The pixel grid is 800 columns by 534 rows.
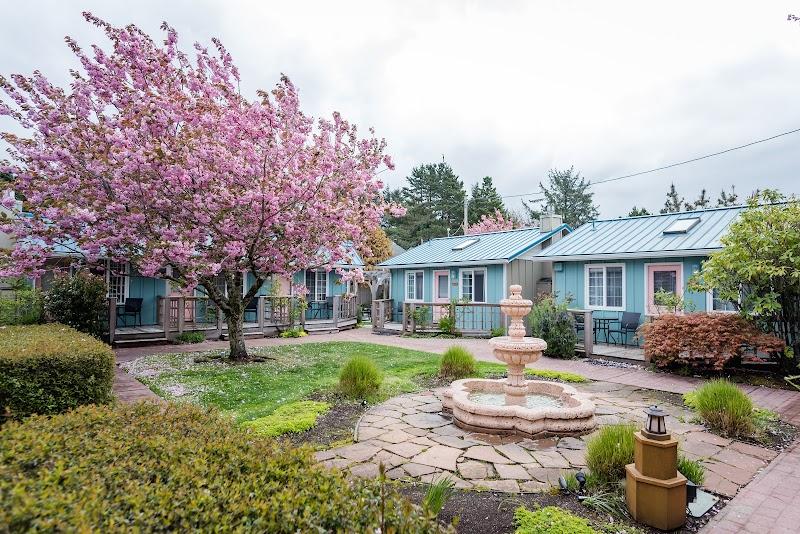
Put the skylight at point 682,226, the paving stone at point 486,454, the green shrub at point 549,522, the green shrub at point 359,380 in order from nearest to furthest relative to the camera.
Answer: the green shrub at point 549,522, the paving stone at point 486,454, the green shrub at point 359,380, the skylight at point 682,226

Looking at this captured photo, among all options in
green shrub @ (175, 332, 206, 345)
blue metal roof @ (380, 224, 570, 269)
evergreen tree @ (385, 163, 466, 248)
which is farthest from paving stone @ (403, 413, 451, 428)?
evergreen tree @ (385, 163, 466, 248)

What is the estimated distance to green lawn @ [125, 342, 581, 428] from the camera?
274 inches

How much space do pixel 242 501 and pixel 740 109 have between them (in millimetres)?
20399

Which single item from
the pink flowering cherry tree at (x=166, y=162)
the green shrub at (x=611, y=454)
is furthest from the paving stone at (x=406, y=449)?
the pink flowering cherry tree at (x=166, y=162)

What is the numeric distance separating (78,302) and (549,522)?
43.7 feet

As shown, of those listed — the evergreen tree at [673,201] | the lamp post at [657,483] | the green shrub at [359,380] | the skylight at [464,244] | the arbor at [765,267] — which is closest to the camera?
the lamp post at [657,483]

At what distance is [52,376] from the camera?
15.0ft

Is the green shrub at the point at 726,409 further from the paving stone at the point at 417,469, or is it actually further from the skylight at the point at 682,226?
the skylight at the point at 682,226

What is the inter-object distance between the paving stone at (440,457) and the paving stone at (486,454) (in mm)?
116

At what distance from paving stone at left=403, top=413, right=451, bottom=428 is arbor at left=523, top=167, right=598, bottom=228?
34.7 metres

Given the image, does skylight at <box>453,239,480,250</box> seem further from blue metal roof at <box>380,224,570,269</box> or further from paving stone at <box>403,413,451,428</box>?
paving stone at <box>403,413,451,428</box>

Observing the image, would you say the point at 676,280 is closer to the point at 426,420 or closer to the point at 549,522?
the point at 426,420

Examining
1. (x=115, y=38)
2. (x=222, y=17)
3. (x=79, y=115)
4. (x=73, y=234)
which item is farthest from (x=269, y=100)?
(x=73, y=234)

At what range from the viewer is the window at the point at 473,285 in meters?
17.5
